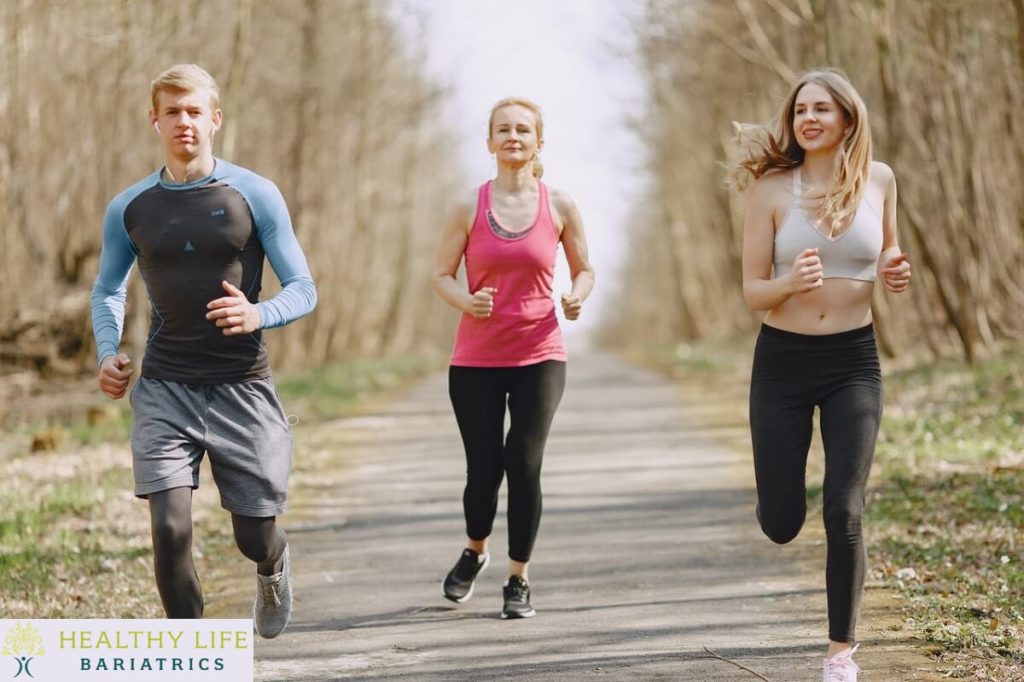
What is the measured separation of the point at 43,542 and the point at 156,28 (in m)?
9.42

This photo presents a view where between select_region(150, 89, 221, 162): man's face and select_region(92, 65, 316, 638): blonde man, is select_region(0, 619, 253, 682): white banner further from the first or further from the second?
select_region(150, 89, 221, 162): man's face

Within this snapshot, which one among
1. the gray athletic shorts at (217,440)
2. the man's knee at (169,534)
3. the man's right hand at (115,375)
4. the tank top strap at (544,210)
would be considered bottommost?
the man's knee at (169,534)

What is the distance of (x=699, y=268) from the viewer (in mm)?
48062

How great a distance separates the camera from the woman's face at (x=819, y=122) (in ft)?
16.9

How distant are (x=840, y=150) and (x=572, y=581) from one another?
9.87 feet

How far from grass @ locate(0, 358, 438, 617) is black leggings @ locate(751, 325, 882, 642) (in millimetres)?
3147

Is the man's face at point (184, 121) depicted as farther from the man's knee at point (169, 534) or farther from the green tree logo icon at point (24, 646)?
the green tree logo icon at point (24, 646)

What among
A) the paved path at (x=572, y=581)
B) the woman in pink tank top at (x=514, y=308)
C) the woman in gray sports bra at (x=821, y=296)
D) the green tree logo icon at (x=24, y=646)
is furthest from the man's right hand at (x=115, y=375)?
the woman in gray sports bra at (x=821, y=296)

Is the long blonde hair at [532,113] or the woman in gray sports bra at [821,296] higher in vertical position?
the long blonde hair at [532,113]

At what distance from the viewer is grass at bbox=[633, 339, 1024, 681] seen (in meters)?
5.76

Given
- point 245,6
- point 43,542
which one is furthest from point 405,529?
point 245,6

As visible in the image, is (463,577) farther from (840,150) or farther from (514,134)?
(840,150)

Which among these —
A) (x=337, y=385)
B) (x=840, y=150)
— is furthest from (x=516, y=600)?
(x=337, y=385)

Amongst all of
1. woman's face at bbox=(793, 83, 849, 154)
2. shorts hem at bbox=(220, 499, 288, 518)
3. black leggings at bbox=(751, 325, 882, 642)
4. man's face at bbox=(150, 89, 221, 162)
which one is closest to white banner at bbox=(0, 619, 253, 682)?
shorts hem at bbox=(220, 499, 288, 518)
